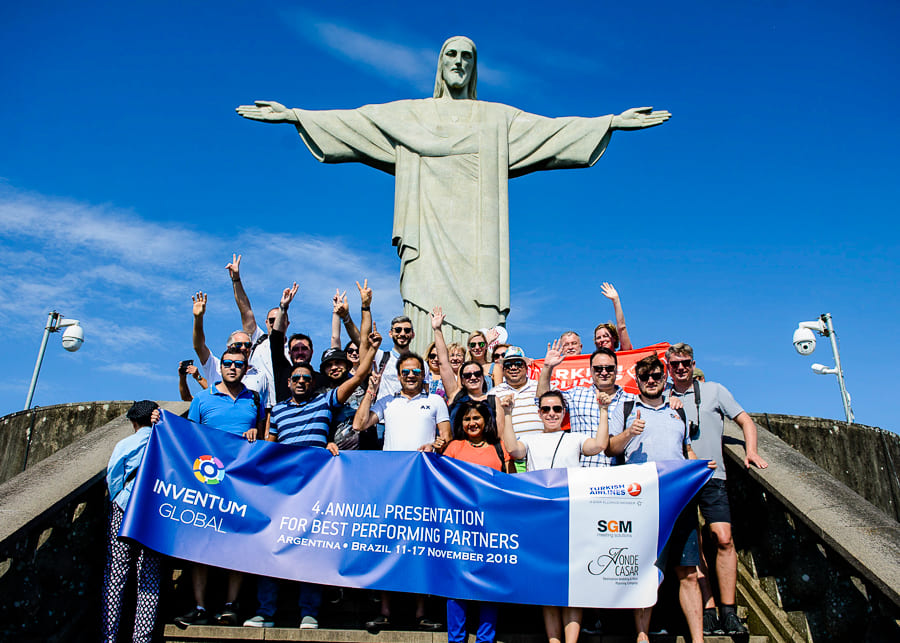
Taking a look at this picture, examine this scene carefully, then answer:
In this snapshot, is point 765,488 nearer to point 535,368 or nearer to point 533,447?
point 533,447

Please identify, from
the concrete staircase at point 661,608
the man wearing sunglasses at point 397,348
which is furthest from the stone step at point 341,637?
the man wearing sunglasses at point 397,348

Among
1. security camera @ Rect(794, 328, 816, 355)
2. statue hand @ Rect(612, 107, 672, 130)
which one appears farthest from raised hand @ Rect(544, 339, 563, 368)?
security camera @ Rect(794, 328, 816, 355)

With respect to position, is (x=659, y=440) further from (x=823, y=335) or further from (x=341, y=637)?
(x=823, y=335)

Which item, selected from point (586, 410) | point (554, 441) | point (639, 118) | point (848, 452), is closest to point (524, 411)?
point (586, 410)

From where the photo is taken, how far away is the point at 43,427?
8328mm

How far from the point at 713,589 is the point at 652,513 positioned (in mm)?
1244

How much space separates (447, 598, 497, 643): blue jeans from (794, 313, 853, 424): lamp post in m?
12.0

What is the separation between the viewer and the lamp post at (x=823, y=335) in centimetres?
1506

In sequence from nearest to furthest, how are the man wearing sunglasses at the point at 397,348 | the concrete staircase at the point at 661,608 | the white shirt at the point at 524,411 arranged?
the concrete staircase at the point at 661,608 < the white shirt at the point at 524,411 < the man wearing sunglasses at the point at 397,348

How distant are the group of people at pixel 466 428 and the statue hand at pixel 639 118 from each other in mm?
6087

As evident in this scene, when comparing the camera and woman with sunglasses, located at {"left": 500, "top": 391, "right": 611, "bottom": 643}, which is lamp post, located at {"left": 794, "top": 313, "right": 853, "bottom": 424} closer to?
woman with sunglasses, located at {"left": 500, "top": 391, "right": 611, "bottom": 643}

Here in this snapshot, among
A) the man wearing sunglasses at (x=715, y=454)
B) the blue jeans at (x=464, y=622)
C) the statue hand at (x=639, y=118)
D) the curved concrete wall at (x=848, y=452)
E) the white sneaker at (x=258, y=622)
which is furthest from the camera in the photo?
the statue hand at (x=639, y=118)

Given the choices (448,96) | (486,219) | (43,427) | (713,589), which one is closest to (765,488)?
(713,589)

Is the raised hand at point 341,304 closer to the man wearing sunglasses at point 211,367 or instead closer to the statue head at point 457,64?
the man wearing sunglasses at point 211,367
